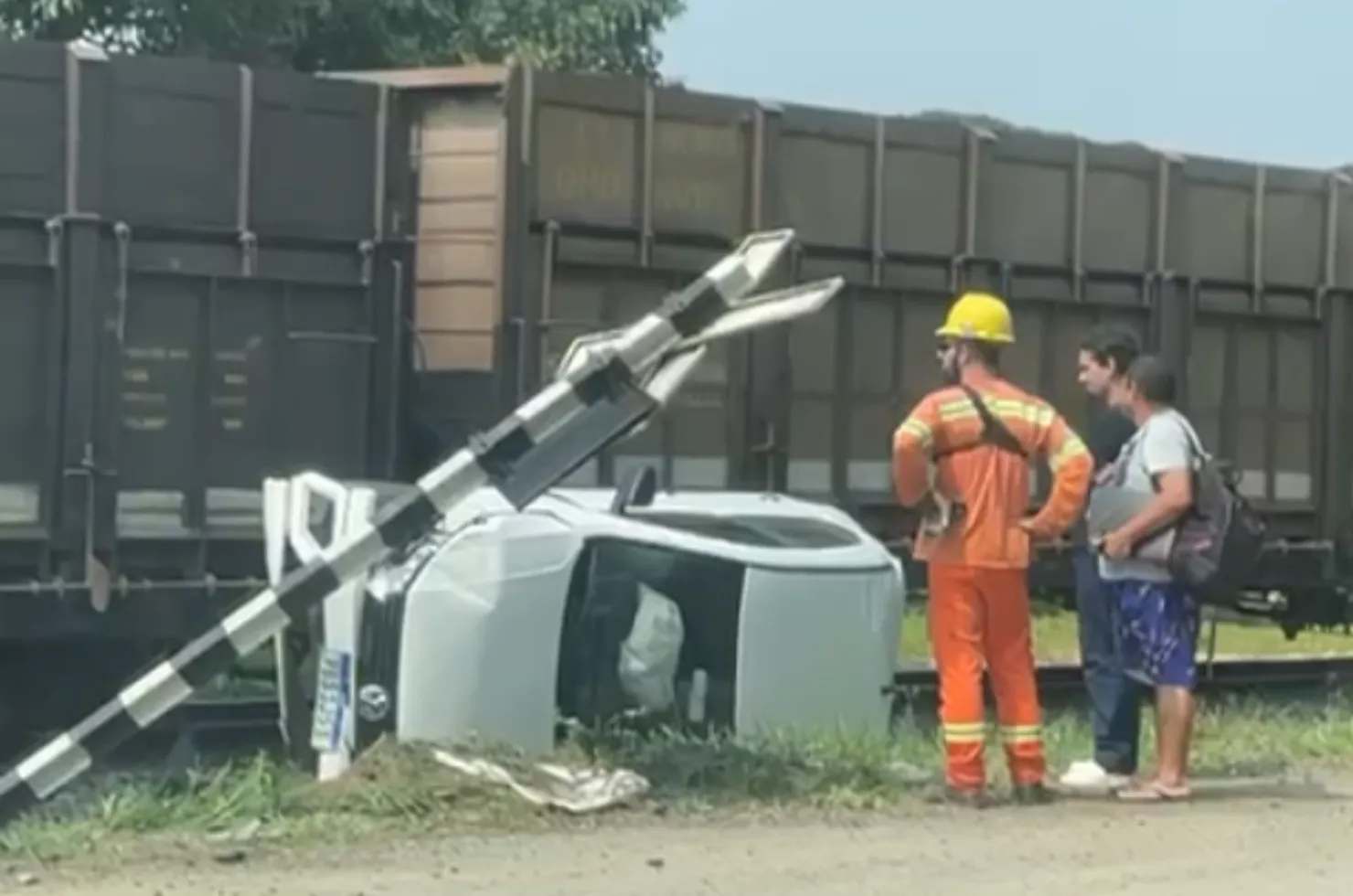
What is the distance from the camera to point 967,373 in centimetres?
1068

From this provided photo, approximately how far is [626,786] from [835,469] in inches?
208

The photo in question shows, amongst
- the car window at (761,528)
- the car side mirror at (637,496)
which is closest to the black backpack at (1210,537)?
the car window at (761,528)

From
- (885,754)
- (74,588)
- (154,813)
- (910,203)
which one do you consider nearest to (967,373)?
(885,754)

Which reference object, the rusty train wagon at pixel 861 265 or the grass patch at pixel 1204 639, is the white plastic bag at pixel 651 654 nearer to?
the rusty train wagon at pixel 861 265

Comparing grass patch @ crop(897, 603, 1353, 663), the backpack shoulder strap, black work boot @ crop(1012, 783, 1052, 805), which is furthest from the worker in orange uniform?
grass patch @ crop(897, 603, 1353, 663)

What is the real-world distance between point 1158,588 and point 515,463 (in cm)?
276

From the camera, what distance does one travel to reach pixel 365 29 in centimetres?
2436

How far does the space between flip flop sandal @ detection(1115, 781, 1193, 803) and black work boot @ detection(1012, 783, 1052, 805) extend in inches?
14.6

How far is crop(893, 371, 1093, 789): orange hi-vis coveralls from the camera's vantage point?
10484 millimetres

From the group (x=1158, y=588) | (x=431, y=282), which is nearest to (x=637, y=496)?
(x=1158, y=588)

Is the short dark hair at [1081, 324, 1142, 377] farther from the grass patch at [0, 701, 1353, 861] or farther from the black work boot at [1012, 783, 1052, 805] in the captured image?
the black work boot at [1012, 783, 1052, 805]

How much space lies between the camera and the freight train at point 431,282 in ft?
40.8

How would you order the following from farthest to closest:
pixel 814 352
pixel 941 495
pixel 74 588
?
1. pixel 814 352
2. pixel 74 588
3. pixel 941 495

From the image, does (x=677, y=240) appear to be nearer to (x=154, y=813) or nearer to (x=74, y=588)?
(x=74, y=588)
